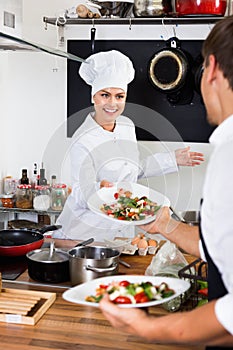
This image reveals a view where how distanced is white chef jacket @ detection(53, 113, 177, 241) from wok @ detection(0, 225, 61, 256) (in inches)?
7.3

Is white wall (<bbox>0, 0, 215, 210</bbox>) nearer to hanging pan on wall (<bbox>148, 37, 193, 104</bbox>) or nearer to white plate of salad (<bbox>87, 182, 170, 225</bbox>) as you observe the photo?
hanging pan on wall (<bbox>148, 37, 193, 104</bbox>)

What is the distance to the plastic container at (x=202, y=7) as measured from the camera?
2.75 metres

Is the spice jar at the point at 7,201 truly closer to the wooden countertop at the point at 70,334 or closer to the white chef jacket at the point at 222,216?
the wooden countertop at the point at 70,334

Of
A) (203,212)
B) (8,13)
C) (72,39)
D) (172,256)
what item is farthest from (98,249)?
(72,39)

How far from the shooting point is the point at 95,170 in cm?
217

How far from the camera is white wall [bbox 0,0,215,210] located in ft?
10.4

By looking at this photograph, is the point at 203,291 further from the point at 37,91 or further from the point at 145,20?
the point at 37,91

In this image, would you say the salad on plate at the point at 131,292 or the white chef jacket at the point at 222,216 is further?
the salad on plate at the point at 131,292

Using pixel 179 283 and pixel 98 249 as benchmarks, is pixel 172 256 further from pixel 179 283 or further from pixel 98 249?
pixel 179 283

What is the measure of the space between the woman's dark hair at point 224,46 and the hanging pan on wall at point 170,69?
189cm

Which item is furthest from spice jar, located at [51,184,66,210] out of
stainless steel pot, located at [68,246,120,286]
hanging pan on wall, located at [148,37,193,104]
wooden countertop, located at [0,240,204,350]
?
wooden countertop, located at [0,240,204,350]

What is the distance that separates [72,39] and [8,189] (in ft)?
3.03

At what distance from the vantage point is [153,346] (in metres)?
1.37

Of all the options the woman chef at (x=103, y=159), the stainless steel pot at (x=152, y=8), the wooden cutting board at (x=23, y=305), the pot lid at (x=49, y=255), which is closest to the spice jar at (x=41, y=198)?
the woman chef at (x=103, y=159)
